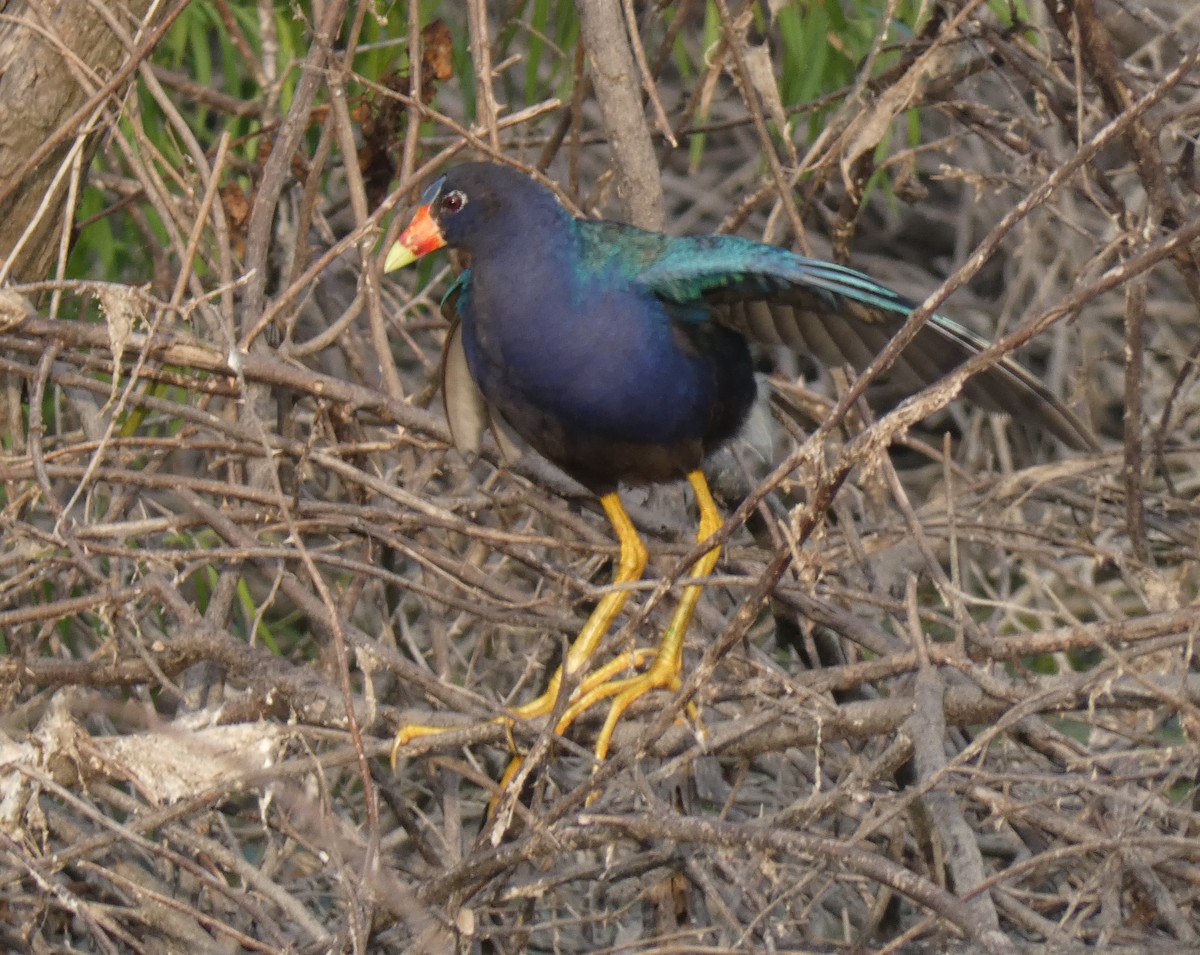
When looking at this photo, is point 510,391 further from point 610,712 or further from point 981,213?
point 981,213

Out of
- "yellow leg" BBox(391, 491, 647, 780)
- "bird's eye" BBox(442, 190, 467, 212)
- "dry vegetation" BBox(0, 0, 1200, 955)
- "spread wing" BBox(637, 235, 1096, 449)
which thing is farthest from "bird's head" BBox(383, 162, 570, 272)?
"yellow leg" BBox(391, 491, 647, 780)

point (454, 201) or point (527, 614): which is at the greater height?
point (454, 201)

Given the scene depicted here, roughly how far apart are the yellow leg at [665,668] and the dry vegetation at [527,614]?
0.05m

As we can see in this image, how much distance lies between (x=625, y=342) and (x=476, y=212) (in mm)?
408

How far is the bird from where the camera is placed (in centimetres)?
278

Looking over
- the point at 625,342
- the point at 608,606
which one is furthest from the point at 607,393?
the point at 608,606

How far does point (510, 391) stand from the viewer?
288cm

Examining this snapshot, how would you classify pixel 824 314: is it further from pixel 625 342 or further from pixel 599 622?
pixel 599 622

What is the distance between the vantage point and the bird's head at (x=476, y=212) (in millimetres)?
2977

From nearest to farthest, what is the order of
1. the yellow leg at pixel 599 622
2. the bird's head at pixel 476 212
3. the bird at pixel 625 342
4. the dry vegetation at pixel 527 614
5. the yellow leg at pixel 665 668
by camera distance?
the dry vegetation at pixel 527 614, the yellow leg at pixel 599 622, the yellow leg at pixel 665 668, the bird at pixel 625 342, the bird's head at pixel 476 212

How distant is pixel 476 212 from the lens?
304 cm

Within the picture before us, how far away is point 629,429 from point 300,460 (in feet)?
1.87

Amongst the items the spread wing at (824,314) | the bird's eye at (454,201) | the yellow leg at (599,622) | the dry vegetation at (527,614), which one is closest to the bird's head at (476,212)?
the bird's eye at (454,201)

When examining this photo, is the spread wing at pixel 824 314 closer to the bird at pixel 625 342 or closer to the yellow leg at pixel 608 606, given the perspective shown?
the bird at pixel 625 342
